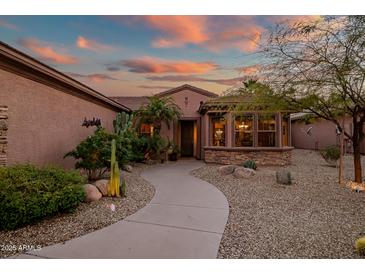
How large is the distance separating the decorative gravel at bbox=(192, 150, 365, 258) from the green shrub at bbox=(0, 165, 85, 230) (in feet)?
9.60

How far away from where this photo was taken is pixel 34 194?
12.5 ft

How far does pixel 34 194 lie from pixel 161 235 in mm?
2251

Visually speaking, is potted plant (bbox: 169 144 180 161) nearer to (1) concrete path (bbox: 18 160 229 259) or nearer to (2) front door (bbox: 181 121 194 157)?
(2) front door (bbox: 181 121 194 157)

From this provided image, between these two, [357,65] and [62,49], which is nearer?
[357,65]

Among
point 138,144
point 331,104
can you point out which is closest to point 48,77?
point 138,144

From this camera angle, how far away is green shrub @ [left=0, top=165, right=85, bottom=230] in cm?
359

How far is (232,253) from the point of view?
3119mm

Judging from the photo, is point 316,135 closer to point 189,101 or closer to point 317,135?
point 317,135

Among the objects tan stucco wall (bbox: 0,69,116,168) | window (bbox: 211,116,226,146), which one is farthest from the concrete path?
window (bbox: 211,116,226,146)

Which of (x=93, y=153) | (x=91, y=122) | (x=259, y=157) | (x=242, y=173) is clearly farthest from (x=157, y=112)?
(x=242, y=173)

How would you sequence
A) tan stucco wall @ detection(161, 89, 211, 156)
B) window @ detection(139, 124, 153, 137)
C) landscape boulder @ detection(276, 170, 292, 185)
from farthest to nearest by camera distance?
1. tan stucco wall @ detection(161, 89, 211, 156)
2. window @ detection(139, 124, 153, 137)
3. landscape boulder @ detection(276, 170, 292, 185)

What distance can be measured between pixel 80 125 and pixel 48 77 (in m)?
2.54

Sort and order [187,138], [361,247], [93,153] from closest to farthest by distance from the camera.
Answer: [361,247]
[93,153]
[187,138]
